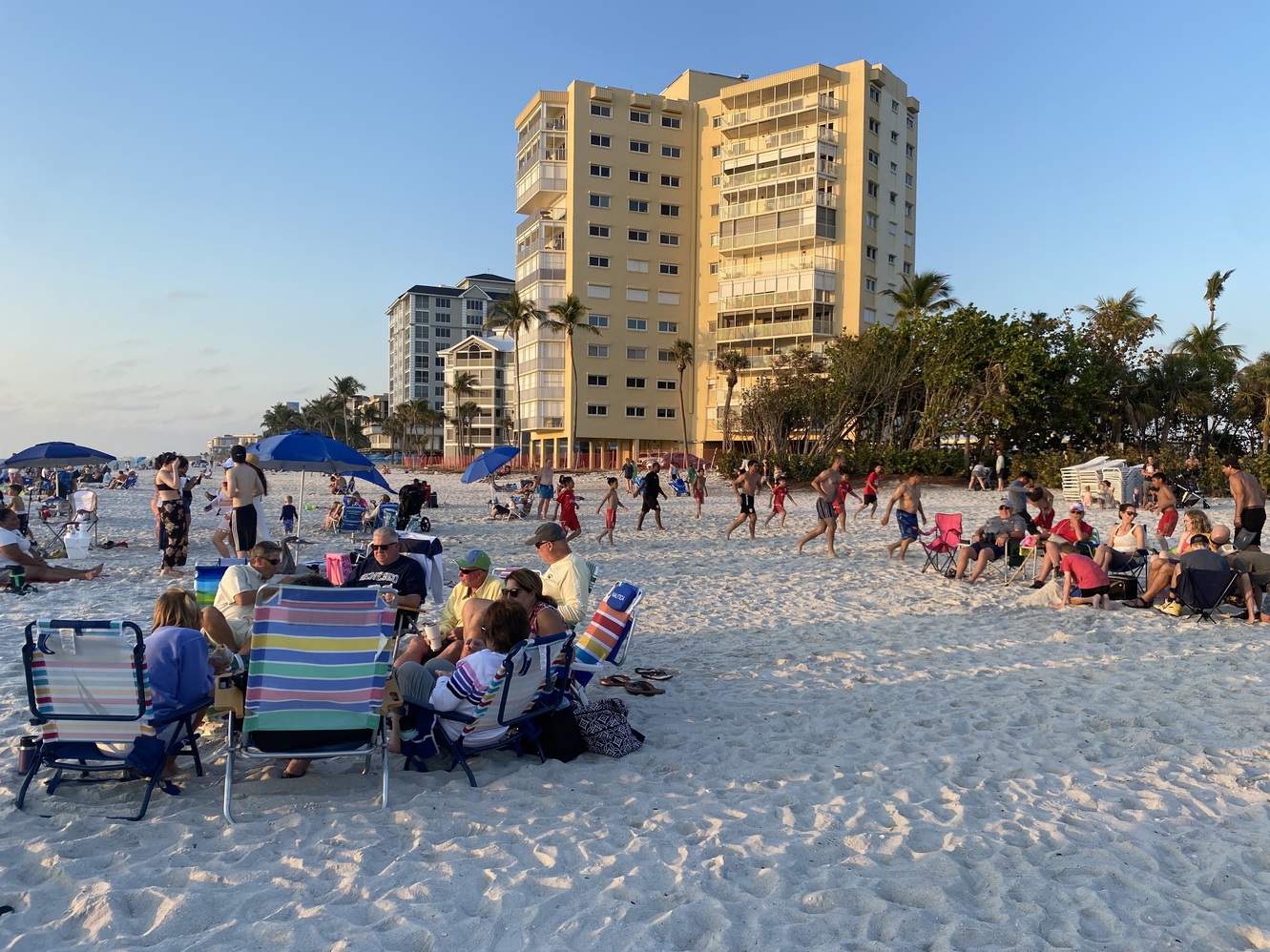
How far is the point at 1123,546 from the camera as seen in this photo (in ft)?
32.9

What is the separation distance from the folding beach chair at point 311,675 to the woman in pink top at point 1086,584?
26.0ft

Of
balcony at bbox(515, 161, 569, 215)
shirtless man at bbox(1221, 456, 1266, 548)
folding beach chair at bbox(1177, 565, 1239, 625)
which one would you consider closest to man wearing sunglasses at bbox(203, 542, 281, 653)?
folding beach chair at bbox(1177, 565, 1239, 625)

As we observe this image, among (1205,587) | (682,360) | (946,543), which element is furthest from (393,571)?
(682,360)

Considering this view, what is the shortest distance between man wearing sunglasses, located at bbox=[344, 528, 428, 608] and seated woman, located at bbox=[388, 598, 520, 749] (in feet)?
6.29

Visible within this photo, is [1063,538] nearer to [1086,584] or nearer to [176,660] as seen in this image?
[1086,584]

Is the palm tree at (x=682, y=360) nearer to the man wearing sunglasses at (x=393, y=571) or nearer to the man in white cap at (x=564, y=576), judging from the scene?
the man wearing sunglasses at (x=393, y=571)

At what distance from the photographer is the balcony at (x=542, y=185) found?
2024 inches

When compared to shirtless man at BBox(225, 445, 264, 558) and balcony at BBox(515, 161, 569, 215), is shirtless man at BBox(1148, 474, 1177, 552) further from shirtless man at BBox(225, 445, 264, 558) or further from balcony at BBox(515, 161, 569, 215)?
balcony at BBox(515, 161, 569, 215)

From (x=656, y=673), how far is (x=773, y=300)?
44985 millimetres

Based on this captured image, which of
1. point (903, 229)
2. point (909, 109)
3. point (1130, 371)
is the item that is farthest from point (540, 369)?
point (1130, 371)

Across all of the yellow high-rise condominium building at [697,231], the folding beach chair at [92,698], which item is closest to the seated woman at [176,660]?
the folding beach chair at [92,698]

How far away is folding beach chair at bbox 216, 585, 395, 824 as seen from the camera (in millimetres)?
3781

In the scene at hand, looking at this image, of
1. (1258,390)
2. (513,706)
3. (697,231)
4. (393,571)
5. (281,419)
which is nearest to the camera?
(513,706)

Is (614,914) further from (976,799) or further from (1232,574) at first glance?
(1232,574)
